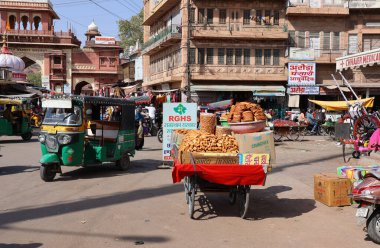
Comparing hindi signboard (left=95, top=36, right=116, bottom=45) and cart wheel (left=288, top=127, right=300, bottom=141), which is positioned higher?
hindi signboard (left=95, top=36, right=116, bottom=45)

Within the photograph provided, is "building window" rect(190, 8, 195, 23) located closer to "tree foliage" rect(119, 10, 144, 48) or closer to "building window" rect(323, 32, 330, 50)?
"building window" rect(323, 32, 330, 50)

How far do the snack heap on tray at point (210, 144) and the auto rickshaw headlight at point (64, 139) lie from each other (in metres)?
3.93

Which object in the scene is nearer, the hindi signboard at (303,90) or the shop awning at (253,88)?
the shop awning at (253,88)

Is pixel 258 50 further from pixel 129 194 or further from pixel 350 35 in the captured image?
pixel 129 194

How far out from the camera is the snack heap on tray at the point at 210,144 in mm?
6945

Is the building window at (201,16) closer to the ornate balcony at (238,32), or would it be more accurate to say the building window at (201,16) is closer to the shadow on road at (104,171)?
the ornate balcony at (238,32)

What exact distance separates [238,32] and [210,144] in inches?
1046

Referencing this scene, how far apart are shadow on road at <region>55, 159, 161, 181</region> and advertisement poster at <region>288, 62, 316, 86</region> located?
21381mm

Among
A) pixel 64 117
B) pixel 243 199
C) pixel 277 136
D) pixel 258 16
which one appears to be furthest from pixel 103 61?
pixel 243 199

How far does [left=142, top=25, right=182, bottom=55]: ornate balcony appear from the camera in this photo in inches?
1318

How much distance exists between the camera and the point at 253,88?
106 feet

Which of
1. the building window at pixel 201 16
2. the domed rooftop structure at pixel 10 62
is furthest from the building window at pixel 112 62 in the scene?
the building window at pixel 201 16

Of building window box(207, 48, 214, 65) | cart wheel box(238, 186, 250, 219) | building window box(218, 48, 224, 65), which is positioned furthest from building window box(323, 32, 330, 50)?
cart wheel box(238, 186, 250, 219)

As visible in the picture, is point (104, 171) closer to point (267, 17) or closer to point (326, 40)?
point (267, 17)
